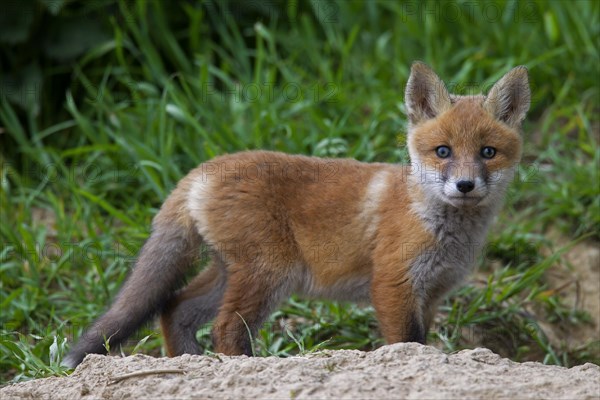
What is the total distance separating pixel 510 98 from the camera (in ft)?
18.3

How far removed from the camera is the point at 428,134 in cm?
543

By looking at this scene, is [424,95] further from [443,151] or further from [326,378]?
[326,378]

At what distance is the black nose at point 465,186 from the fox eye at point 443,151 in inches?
12.0

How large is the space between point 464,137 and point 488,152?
0.58 feet

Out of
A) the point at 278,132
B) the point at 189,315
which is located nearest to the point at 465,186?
the point at 189,315

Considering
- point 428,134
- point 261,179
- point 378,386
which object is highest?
point 428,134

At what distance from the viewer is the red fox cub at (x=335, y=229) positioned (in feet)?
17.4

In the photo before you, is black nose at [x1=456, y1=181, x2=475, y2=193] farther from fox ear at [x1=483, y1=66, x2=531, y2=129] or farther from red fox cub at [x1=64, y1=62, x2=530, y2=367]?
fox ear at [x1=483, y1=66, x2=531, y2=129]

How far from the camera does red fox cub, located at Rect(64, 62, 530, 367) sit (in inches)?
209

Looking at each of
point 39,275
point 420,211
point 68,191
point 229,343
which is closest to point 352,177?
point 420,211

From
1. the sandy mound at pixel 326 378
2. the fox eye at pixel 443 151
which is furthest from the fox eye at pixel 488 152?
the sandy mound at pixel 326 378

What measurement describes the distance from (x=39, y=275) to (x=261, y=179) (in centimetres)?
224

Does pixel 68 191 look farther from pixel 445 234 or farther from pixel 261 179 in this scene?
pixel 445 234

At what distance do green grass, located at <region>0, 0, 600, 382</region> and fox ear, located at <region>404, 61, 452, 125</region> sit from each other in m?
0.46
